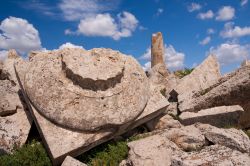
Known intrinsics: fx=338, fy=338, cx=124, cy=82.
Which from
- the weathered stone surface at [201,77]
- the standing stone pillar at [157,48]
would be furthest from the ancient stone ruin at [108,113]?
the standing stone pillar at [157,48]

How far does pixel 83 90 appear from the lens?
7227 millimetres

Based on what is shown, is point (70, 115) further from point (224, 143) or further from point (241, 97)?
point (241, 97)

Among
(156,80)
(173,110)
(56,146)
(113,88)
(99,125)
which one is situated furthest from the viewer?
(156,80)

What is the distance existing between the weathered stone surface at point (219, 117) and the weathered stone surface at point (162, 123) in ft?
1.47

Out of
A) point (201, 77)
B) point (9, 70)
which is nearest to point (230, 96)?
point (201, 77)

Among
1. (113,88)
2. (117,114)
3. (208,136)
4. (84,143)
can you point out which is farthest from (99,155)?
(208,136)

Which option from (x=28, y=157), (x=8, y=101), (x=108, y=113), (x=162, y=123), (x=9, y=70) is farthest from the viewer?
(x=9, y=70)

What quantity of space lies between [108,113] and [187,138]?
5.64 feet

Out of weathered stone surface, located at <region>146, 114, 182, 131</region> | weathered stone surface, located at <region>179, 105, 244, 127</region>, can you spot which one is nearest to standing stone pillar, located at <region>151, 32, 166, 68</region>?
weathered stone surface, located at <region>179, 105, 244, 127</region>

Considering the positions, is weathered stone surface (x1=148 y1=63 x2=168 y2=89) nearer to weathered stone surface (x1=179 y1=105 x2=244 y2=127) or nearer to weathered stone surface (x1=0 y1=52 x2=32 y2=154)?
weathered stone surface (x1=179 y1=105 x2=244 y2=127)

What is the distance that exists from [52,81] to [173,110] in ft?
13.1

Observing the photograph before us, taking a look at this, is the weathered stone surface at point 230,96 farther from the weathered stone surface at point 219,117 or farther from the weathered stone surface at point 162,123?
the weathered stone surface at point 162,123

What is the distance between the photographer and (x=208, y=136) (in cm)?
703

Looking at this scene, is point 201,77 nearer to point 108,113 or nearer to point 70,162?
point 108,113
